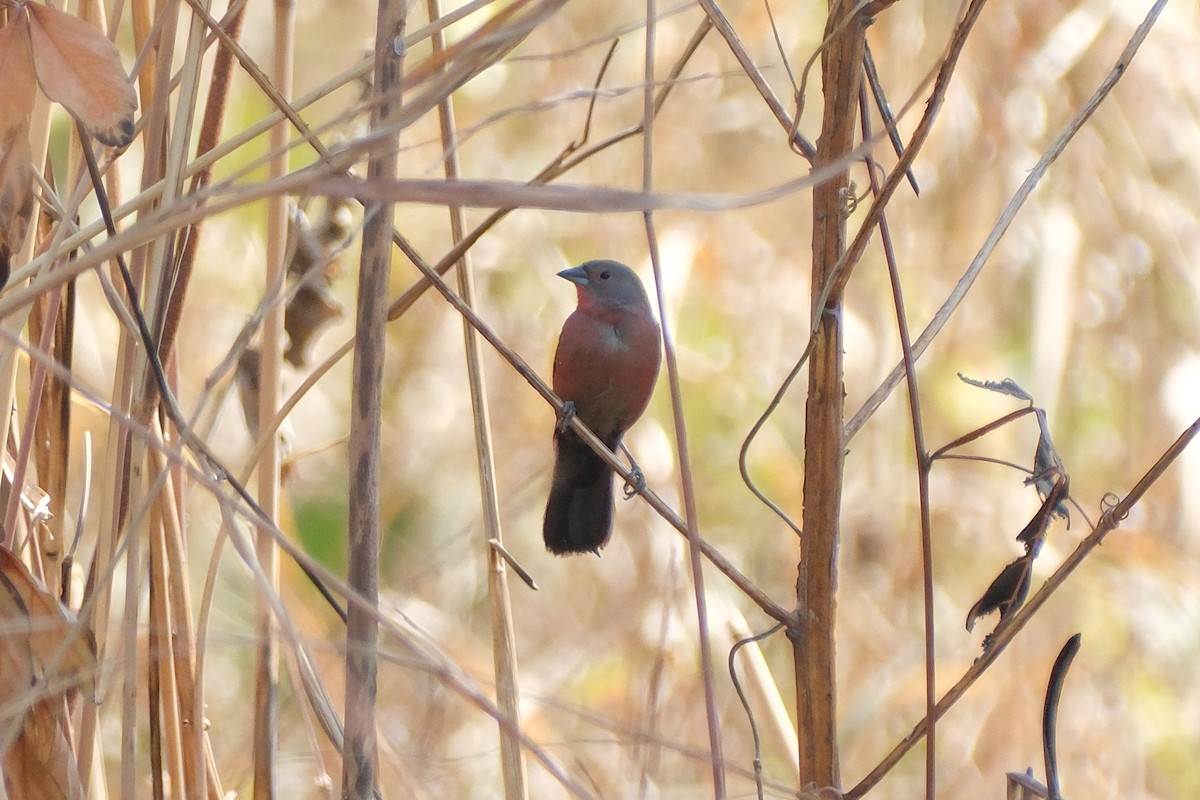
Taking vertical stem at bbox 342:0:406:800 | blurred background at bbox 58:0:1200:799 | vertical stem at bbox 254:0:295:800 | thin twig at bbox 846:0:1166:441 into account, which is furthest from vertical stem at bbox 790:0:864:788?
blurred background at bbox 58:0:1200:799

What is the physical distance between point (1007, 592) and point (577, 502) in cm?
230

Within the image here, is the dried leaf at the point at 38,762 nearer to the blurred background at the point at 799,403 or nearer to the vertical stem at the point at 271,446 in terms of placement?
the vertical stem at the point at 271,446

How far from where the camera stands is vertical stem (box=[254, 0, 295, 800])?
4.57ft

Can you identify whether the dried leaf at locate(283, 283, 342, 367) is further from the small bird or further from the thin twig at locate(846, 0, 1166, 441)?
the small bird

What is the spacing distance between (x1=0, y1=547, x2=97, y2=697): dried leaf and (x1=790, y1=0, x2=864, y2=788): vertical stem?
757 millimetres

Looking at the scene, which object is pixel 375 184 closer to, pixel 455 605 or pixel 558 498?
pixel 558 498

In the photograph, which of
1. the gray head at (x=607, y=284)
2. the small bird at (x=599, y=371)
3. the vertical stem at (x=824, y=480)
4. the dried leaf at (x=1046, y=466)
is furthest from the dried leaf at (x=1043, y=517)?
the gray head at (x=607, y=284)

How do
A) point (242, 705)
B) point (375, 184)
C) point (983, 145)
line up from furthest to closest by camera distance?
point (242, 705) → point (983, 145) → point (375, 184)

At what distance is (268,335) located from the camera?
59.9 inches

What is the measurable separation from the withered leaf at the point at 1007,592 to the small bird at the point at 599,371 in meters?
2.24

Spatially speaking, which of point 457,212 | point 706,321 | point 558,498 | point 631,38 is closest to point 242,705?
point 558,498

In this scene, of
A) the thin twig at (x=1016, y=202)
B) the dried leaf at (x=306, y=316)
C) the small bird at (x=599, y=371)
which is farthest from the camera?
the small bird at (x=599, y=371)

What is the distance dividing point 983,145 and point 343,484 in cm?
257

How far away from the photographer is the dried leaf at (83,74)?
1035mm
